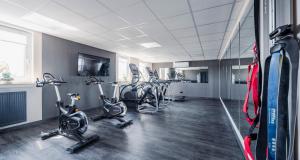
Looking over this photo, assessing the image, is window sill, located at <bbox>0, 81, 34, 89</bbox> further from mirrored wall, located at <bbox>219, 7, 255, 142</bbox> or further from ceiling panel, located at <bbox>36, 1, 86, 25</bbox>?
mirrored wall, located at <bbox>219, 7, 255, 142</bbox>

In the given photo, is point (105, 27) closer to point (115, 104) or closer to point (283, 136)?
point (115, 104)

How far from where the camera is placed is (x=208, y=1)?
2.17 metres

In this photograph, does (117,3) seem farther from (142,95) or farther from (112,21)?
(142,95)

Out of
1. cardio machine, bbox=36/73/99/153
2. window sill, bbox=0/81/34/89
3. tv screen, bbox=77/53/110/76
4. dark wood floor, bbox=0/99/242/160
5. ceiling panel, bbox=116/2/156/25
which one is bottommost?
dark wood floor, bbox=0/99/242/160

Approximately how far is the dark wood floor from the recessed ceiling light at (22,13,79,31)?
2542 millimetres

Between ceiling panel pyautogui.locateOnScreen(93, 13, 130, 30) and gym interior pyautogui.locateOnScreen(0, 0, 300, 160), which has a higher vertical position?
ceiling panel pyautogui.locateOnScreen(93, 13, 130, 30)

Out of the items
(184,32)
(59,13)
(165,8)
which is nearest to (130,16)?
(165,8)

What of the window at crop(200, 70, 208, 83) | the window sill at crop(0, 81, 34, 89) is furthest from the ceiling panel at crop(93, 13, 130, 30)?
the window at crop(200, 70, 208, 83)

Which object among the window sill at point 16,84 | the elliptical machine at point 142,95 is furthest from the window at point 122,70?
the window sill at point 16,84

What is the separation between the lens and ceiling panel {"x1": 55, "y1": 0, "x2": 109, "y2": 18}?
2.21 meters

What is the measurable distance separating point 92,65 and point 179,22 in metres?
3.53

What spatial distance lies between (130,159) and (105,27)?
3000 mm

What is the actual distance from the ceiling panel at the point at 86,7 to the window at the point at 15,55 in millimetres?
2215

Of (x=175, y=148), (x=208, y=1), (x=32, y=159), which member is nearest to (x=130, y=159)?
(x=175, y=148)
